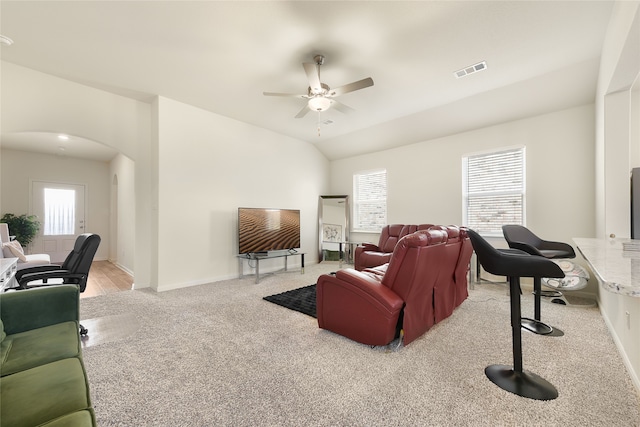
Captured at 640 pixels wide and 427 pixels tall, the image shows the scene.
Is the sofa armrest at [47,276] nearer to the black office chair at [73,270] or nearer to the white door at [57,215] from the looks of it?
the black office chair at [73,270]

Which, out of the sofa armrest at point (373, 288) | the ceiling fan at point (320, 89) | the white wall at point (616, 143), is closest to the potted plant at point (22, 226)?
the ceiling fan at point (320, 89)

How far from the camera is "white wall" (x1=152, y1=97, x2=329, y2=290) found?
423 cm

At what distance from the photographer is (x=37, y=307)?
1.72 m

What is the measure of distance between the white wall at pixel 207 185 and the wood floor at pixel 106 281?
1.11 m

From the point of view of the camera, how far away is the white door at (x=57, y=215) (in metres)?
6.68

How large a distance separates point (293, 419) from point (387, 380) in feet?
2.34

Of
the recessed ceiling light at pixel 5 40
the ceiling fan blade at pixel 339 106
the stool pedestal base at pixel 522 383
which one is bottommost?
the stool pedestal base at pixel 522 383

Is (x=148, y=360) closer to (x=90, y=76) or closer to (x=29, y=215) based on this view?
(x=90, y=76)

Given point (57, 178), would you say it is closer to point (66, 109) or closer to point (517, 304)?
point (66, 109)

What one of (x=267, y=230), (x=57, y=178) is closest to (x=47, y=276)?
(x=267, y=230)

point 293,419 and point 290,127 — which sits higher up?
point 290,127

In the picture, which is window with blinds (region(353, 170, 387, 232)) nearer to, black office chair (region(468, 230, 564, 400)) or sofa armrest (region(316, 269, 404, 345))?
sofa armrest (region(316, 269, 404, 345))

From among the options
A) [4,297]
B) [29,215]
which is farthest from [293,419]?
[29,215]

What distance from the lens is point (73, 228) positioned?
716 cm
